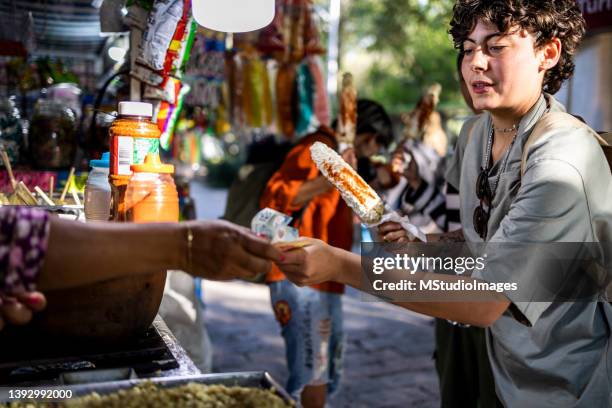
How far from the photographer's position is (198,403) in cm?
124

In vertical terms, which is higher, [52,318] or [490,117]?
[490,117]

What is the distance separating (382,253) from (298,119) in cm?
373

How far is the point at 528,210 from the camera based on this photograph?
167 cm

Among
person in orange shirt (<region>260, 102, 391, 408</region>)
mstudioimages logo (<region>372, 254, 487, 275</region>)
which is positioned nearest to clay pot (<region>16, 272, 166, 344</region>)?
mstudioimages logo (<region>372, 254, 487, 275</region>)

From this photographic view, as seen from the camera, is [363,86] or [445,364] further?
[363,86]

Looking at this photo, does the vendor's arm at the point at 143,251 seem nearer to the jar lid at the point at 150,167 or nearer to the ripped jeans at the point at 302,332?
the jar lid at the point at 150,167

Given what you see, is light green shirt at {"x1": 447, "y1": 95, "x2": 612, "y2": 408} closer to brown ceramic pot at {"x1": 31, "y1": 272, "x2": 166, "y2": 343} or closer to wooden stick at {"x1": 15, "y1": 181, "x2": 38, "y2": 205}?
brown ceramic pot at {"x1": 31, "y1": 272, "x2": 166, "y2": 343}

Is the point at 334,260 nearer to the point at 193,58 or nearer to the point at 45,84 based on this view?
the point at 45,84

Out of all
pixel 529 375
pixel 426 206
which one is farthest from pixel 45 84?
pixel 529 375

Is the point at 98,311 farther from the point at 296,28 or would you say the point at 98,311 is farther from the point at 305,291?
the point at 296,28

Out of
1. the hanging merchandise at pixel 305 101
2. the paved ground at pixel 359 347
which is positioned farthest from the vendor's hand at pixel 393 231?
the hanging merchandise at pixel 305 101

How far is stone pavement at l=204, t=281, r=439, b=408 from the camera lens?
4383mm

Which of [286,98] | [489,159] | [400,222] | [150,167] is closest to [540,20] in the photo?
[489,159]

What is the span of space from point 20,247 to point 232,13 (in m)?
1.13
